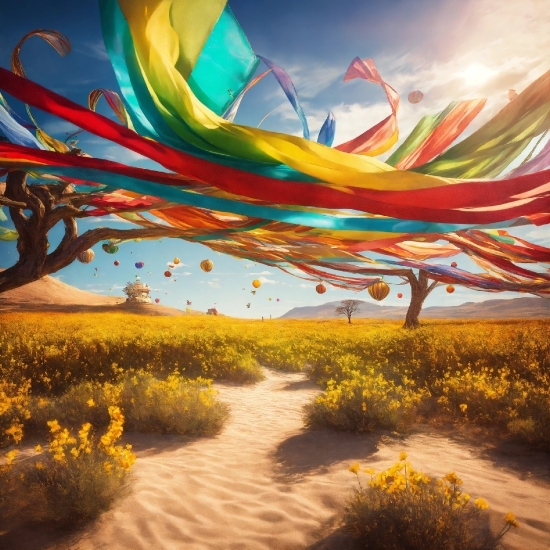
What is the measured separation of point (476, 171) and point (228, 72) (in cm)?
192

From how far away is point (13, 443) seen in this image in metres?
4.02

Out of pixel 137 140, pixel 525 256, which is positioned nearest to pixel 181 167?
pixel 137 140

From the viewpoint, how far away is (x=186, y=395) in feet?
16.2

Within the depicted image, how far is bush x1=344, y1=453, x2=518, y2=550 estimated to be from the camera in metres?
2.24

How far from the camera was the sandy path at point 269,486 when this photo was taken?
244 cm

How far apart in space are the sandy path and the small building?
49631 mm

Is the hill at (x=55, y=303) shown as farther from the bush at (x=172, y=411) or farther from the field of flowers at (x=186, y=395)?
the bush at (x=172, y=411)

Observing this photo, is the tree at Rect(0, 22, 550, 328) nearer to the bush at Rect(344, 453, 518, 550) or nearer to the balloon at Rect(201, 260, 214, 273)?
the bush at Rect(344, 453, 518, 550)

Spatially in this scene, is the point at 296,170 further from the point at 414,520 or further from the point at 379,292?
the point at 379,292

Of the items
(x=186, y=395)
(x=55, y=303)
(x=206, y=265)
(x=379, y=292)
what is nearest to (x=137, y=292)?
(x=55, y=303)

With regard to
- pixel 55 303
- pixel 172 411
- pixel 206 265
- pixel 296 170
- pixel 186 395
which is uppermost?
pixel 206 265

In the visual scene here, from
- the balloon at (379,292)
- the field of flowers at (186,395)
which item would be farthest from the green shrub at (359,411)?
→ the balloon at (379,292)

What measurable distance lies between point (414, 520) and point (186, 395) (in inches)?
139

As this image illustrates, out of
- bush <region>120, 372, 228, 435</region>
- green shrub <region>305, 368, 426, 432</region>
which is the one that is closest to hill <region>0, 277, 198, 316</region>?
bush <region>120, 372, 228, 435</region>
